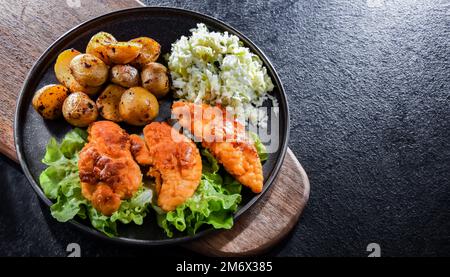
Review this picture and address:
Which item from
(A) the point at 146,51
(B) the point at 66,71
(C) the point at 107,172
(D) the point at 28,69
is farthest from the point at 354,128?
(D) the point at 28,69

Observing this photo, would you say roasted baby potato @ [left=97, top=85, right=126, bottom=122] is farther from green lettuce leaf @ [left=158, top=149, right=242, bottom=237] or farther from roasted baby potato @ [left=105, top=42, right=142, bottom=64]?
green lettuce leaf @ [left=158, top=149, right=242, bottom=237]

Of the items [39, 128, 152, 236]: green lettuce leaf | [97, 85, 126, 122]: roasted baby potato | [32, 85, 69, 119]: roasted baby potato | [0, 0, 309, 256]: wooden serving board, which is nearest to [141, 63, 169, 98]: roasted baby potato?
[97, 85, 126, 122]: roasted baby potato

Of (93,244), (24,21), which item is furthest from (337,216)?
(24,21)

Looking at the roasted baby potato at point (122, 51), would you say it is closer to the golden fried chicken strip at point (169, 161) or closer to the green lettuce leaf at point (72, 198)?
the golden fried chicken strip at point (169, 161)

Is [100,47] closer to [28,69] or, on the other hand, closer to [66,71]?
[66,71]
